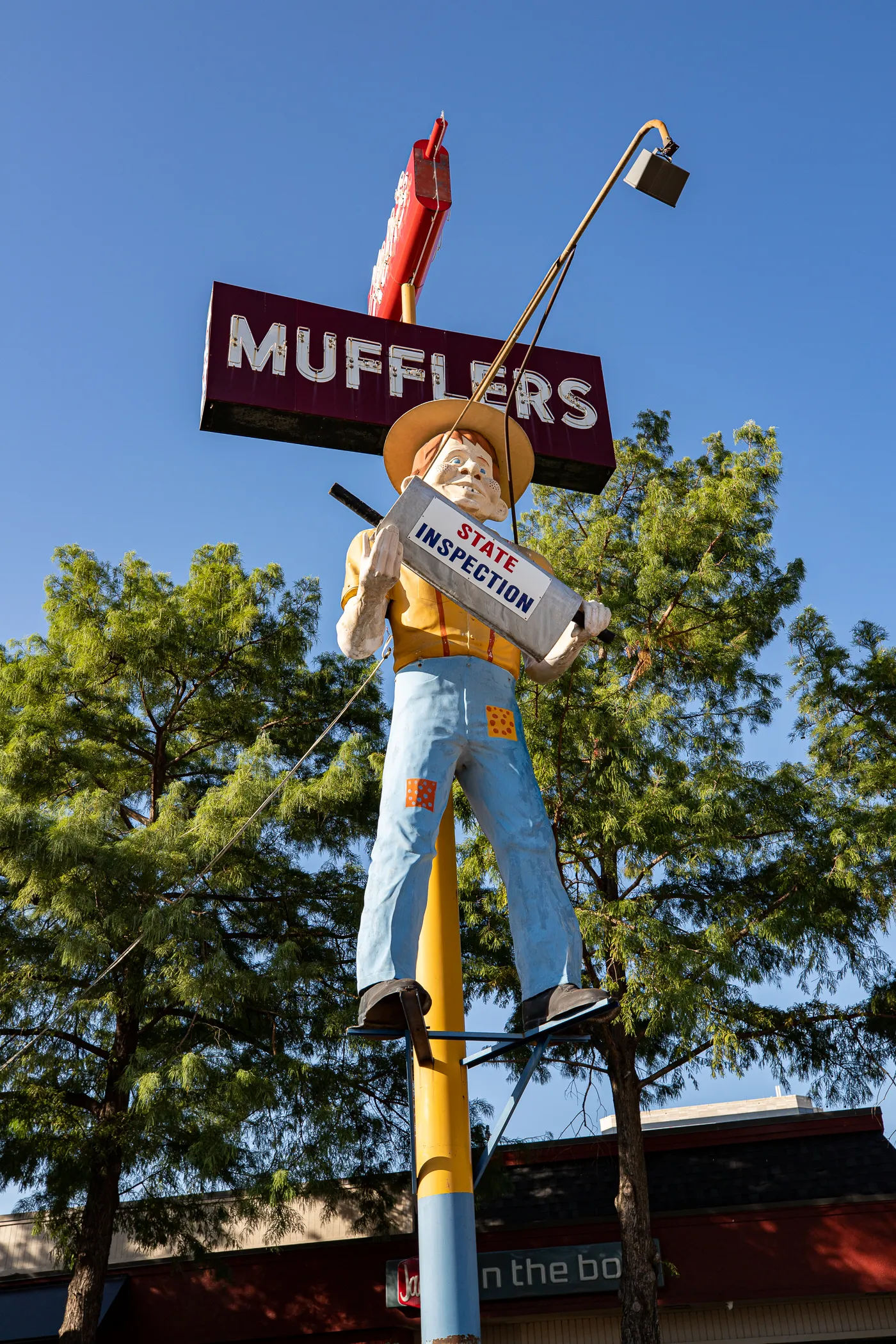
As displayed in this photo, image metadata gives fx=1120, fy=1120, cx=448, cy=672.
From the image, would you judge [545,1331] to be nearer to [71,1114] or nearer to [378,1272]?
[378,1272]

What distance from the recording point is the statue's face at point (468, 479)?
480 cm

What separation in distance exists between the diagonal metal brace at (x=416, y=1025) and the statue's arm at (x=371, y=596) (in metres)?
1.51

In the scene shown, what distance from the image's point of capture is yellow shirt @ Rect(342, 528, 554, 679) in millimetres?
4629

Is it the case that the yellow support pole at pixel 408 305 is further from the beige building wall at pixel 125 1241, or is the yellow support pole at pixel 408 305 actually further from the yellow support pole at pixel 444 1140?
the beige building wall at pixel 125 1241

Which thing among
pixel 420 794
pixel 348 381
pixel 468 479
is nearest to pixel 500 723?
pixel 420 794

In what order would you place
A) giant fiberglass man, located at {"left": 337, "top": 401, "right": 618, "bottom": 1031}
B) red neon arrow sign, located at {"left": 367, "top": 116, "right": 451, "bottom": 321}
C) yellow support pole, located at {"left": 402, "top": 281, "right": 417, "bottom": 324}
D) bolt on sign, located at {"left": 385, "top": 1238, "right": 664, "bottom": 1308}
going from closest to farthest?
giant fiberglass man, located at {"left": 337, "top": 401, "right": 618, "bottom": 1031}
yellow support pole, located at {"left": 402, "top": 281, "right": 417, "bottom": 324}
red neon arrow sign, located at {"left": 367, "top": 116, "right": 451, "bottom": 321}
bolt on sign, located at {"left": 385, "top": 1238, "right": 664, "bottom": 1308}

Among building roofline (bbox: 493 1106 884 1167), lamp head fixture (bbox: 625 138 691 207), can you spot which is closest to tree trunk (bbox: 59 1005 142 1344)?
building roofline (bbox: 493 1106 884 1167)

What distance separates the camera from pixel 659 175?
13.9ft

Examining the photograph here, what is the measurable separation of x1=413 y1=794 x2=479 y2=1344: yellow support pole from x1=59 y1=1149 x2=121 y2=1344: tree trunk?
6.02 meters

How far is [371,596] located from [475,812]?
947 millimetres

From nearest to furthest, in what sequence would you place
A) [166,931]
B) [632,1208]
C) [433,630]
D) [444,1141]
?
[444,1141] < [433,630] < [166,931] < [632,1208]

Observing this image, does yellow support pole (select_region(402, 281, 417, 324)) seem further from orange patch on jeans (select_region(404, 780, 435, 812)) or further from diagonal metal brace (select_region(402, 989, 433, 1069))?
diagonal metal brace (select_region(402, 989, 433, 1069))

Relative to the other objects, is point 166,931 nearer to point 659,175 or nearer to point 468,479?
point 468,479

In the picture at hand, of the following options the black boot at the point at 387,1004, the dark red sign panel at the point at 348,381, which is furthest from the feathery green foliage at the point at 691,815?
the black boot at the point at 387,1004
